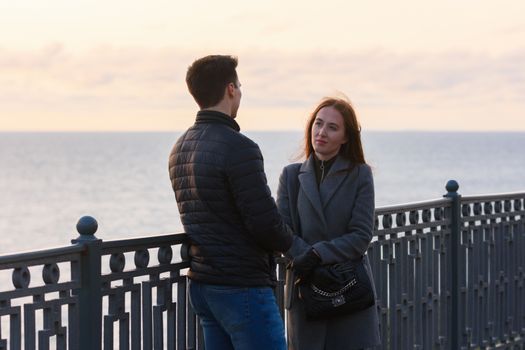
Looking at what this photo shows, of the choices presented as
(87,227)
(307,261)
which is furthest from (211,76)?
(307,261)

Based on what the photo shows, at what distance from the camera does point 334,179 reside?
6.64 metres

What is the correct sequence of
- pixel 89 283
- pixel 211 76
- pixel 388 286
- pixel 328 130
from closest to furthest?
1. pixel 211 76
2. pixel 89 283
3. pixel 328 130
4. pixel 388 286

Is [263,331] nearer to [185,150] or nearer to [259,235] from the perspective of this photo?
[259,235]

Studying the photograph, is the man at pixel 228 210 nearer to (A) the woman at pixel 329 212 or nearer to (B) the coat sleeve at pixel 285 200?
(A) the woman at pixel 329 212

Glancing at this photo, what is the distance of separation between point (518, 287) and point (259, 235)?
15.2ft

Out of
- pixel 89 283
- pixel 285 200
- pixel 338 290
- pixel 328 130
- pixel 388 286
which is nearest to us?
pixel 89 283

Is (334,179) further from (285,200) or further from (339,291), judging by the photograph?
(339,291)

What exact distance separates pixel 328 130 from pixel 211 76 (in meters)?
1.05

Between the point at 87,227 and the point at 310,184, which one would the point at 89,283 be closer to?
the point at 87,227

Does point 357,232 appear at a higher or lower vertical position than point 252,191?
lower

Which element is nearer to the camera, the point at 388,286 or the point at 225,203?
the point at 225,203

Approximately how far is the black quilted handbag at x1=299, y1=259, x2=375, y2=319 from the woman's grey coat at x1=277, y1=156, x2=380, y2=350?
0.21 feet

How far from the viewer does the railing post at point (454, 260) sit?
878 cm

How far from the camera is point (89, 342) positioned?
5875mm
